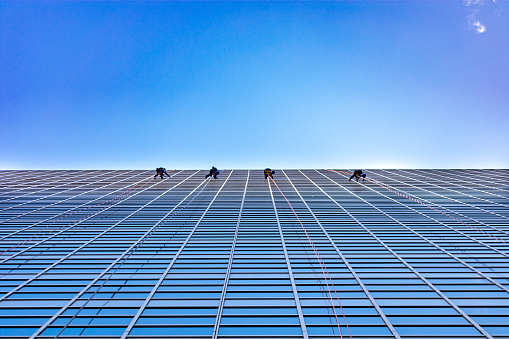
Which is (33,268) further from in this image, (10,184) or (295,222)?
(10,184)

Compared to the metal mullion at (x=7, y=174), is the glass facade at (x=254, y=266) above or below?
below

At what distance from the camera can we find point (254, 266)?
9.61 m

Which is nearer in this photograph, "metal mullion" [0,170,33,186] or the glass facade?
the glass facade

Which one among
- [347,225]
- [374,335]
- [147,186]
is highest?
[147,186]

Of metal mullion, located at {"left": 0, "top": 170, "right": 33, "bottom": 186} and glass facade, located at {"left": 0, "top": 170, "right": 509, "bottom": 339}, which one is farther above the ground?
metal mullion, located at {"left": 0, "top": 170, "right": 33, "bottom": 186}

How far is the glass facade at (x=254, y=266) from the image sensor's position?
672 cm

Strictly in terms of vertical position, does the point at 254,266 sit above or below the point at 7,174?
below

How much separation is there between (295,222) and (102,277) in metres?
9.23

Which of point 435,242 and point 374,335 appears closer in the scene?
point 374,335

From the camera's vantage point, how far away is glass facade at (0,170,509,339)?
6719mm

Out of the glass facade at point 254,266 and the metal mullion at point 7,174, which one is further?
the metal mullion at point 7,174

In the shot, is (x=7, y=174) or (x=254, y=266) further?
(x=7, y=174)

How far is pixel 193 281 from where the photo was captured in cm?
861

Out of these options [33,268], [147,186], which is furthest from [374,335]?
[147,186]
